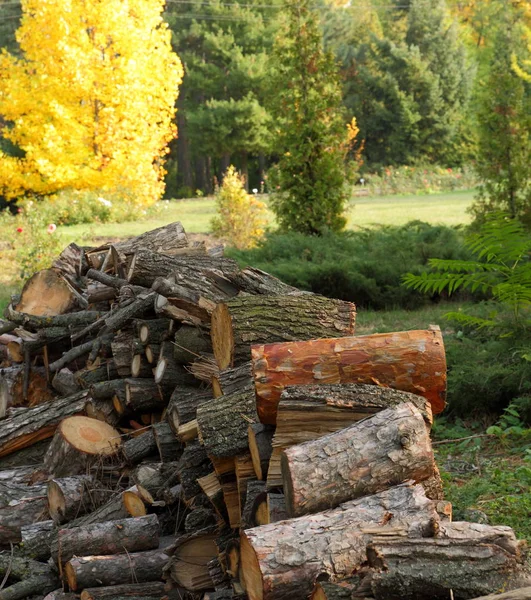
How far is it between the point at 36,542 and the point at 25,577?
0.24 meters

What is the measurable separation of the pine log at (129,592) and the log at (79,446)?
119 cm

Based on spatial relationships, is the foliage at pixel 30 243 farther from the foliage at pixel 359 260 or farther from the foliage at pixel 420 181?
the foliage at pixel 420 181

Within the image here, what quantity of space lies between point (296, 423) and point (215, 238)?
1267 cm

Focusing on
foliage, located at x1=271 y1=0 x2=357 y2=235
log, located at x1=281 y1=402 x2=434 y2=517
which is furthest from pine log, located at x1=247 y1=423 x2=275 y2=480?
foliage, located at x1=271 y1=0 x2=357 y2=235

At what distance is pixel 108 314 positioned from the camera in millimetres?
6258

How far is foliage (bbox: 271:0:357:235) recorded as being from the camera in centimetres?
1155

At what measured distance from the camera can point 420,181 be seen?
28.5 meters

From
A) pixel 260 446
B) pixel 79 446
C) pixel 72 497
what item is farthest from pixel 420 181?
pixel 260 446

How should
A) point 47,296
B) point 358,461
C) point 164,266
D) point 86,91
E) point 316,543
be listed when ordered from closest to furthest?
point 316,543
point 358,461
point 164,266
point 47,296
point 86,91

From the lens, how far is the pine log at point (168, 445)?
4.65m

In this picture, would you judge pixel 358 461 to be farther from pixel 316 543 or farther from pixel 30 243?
pixel 30 243

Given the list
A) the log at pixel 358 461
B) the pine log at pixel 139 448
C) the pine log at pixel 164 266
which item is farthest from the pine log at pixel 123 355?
the log at pixel 358 461

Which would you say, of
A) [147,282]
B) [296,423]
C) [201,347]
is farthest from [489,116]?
[296,423]

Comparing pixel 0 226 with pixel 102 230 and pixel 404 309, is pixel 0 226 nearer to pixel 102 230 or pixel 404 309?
pixel 102 230
